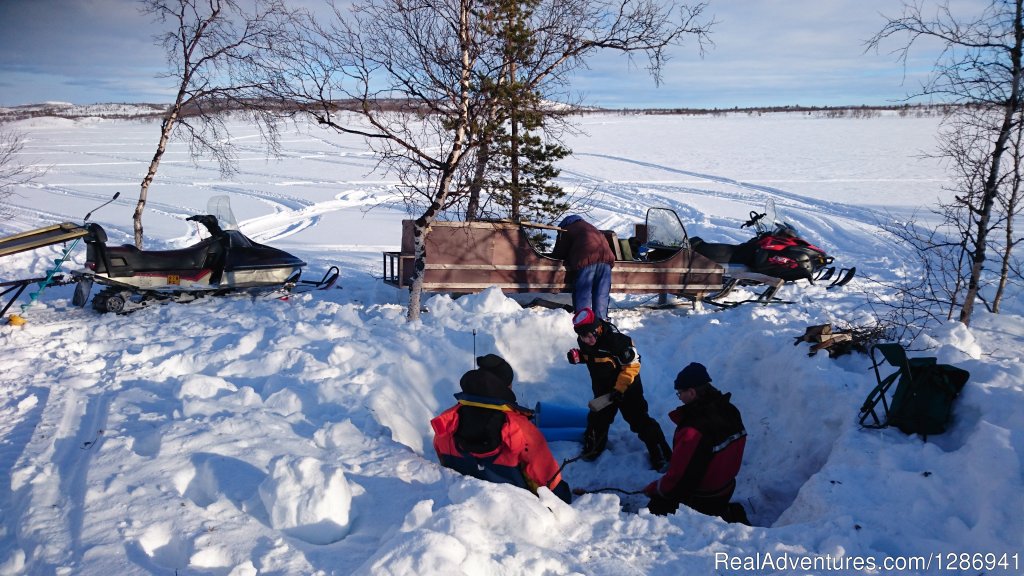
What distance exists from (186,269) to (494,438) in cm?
557

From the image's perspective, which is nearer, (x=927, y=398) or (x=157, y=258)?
(x=927, y=398)

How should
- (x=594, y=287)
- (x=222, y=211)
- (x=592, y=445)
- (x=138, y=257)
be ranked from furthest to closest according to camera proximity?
(x=222, y=211)
(x=594, y=287)
(x=138, y=257)
(x=592, y=445)

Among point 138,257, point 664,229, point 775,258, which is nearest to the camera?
point 138,257

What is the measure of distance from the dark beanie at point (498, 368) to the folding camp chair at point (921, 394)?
252 centimetres

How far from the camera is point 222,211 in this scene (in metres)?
8.50

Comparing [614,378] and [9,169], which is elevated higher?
[9,169]

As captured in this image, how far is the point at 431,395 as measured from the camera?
592 cm

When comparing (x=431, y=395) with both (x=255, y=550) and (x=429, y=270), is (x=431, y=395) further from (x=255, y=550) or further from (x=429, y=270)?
(x=255, y=550)

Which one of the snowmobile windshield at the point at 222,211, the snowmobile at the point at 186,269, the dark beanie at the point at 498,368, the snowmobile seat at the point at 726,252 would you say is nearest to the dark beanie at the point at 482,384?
the dark beanie at the point at 498,368

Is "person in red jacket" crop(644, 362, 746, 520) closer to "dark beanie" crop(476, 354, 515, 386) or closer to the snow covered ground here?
the snow covered ground

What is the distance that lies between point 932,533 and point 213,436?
4.13 meters

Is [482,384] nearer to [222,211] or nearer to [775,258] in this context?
[222,211]

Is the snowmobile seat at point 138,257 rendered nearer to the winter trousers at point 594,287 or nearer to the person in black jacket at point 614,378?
the winter trousers at point 594,287

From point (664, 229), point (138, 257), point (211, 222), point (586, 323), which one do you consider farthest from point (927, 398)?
point (138, 257)
